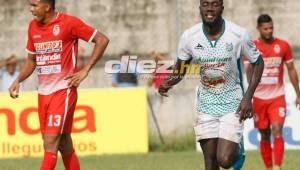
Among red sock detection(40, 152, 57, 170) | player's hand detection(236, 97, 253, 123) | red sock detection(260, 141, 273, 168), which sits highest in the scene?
player's hand detection(236, 97, 253, 123)

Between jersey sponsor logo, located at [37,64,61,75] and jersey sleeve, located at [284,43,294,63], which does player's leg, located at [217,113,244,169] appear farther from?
jersey sleeve, located at [284,43,294,63]

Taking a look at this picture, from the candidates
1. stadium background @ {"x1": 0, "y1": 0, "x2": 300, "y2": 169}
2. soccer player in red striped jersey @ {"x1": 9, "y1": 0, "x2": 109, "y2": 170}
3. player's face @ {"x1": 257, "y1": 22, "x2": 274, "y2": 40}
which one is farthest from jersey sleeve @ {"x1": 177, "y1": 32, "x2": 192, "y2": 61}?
stadium background @ {"x1": 0, "y1": 0, "x2": 300, "y2": 169}

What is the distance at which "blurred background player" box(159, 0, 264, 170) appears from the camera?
10797 millimetres

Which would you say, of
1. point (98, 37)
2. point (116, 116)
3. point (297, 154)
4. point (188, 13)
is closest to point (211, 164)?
point (98, 37)

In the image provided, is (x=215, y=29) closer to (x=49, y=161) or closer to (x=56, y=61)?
(x=56, y=61)

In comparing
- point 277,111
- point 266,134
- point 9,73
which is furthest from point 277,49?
point 9,73

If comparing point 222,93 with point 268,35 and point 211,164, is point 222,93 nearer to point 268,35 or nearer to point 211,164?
point 211,164

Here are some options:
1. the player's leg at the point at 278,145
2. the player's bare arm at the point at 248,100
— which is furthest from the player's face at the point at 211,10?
the player's leg at the point at 278,145

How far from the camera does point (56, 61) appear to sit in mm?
11828

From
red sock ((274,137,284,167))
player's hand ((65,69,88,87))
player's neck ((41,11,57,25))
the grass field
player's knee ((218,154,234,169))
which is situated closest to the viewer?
player's knee ((218,154,234,169))

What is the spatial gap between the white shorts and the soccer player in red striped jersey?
1.56m

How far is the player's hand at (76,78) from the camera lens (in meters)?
11.7

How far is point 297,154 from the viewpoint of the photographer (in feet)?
62.8

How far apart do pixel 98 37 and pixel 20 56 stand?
13593mm
